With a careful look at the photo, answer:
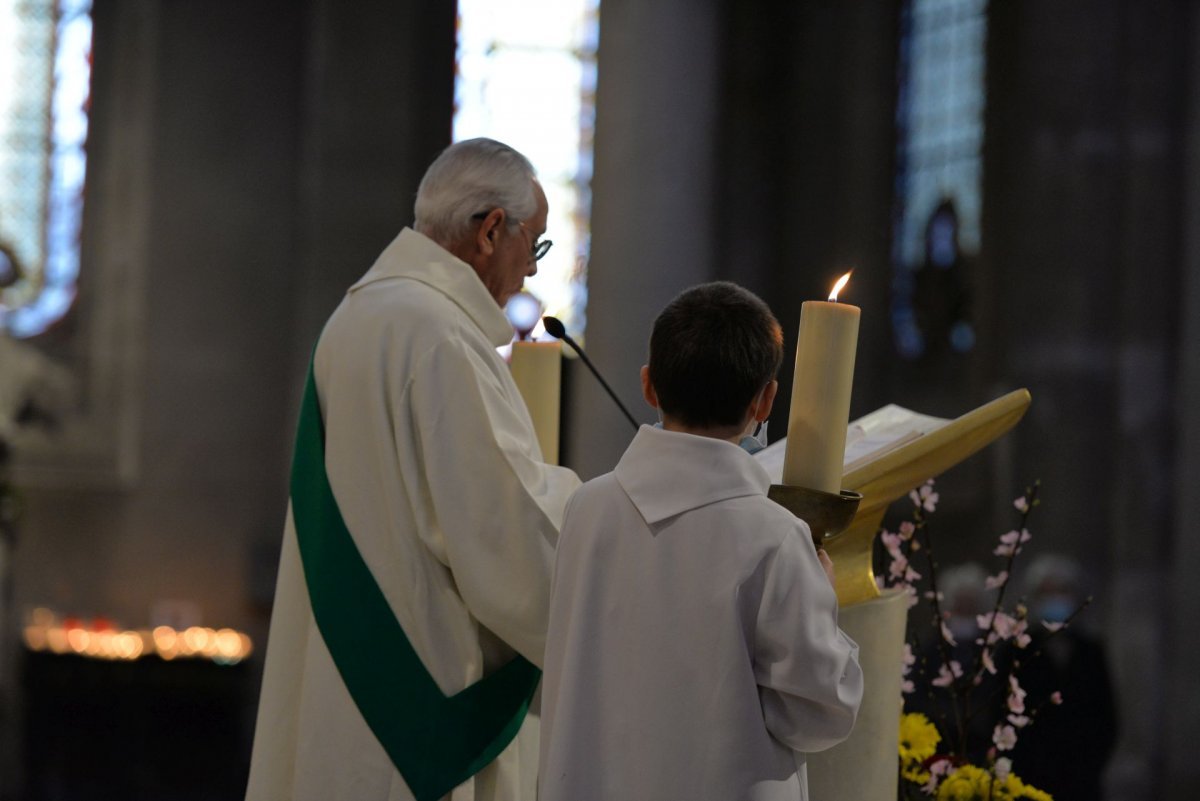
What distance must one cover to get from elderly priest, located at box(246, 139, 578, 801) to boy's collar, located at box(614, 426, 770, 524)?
627 mm

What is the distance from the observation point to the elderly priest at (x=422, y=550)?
253 centimetres

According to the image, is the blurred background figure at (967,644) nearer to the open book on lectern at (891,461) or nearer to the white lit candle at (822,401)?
the open book on lectern at (891,461)

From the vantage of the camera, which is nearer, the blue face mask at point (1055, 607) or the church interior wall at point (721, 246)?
the blue face mask at point (1055, 607)

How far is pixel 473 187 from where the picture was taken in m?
2.73

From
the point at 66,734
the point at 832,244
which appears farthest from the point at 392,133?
the point at 66,734

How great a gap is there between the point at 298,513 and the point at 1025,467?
5.33m

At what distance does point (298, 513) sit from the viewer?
9.06ft

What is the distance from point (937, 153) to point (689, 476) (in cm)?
751

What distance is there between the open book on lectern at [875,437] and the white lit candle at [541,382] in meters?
0.65

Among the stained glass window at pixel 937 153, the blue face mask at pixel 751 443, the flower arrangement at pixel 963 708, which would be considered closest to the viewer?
the blue face mask at pixel 751 443

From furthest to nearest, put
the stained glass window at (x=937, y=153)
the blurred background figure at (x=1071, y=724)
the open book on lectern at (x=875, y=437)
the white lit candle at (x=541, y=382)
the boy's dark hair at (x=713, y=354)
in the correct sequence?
the stained glass window at (x=937, y=153)
the blurred background figure at (x=1071, y=724)
the white lit candle at (x=541, y=382)
the open book on lectern at (x=875, y=437)
the boy's dark hair at (x=713, y=354)

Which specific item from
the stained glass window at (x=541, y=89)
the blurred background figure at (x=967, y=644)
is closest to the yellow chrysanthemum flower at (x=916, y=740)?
the blurred background figure at (x=967, y=644)

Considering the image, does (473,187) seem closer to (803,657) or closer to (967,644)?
(803,657)

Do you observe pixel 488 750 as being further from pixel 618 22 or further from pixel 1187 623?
pixel 618 22
